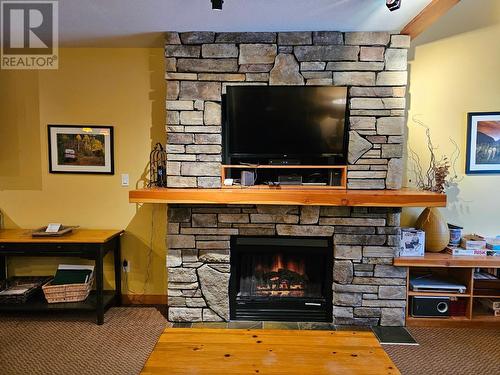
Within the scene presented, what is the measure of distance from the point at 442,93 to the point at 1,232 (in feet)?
13.9

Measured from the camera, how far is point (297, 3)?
213cm

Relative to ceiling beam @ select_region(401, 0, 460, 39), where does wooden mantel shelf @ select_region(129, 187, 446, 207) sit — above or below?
below

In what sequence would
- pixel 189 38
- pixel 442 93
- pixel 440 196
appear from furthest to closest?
pixel 442 93 < pixel 189 38 < pixel 440 196

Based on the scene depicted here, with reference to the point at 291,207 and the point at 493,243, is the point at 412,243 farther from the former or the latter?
the point at 291,207

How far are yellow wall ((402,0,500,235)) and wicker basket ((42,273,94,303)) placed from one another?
3186 millimetres

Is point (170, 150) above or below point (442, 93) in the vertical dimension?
below

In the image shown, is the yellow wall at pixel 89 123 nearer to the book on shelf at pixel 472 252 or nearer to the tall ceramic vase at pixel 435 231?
the tall ceramic vase at pixel 435 231

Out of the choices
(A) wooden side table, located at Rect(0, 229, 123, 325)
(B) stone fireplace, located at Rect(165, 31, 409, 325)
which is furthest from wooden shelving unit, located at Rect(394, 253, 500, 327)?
(A) wooden side table, located at Rect(0, 229, 123, 325)

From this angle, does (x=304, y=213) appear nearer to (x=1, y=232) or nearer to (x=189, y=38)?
(x=189, y=38)

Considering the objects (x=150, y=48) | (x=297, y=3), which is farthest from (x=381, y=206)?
(x=150, y=48)

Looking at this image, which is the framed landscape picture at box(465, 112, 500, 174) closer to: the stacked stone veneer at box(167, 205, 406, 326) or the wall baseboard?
the stacked stone veneer at box(167, 205, 406, 326)

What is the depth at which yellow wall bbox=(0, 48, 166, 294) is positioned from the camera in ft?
9.71

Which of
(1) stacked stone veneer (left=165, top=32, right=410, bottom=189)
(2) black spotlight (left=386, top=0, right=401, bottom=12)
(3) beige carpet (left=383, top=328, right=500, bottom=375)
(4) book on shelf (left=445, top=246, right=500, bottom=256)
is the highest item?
(2) black spotlight (left=386, top=0, right=401, bottom=12)

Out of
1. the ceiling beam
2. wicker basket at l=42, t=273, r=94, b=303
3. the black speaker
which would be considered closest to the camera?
the ceiling beam
